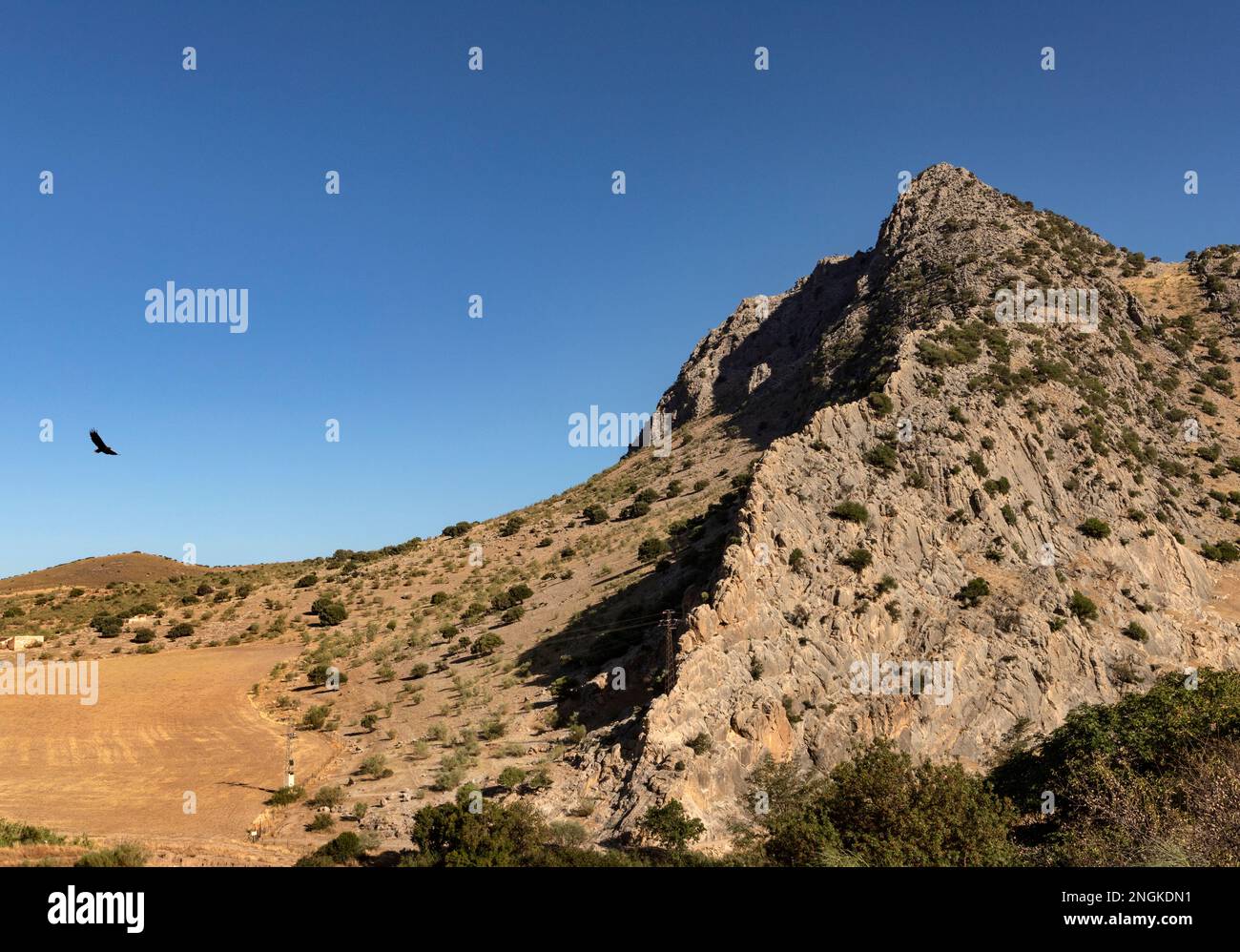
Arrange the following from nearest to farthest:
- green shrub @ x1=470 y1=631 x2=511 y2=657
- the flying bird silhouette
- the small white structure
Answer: the flying bird silhouette → green shrub @ x1=470 y1=631 x2=511 y2=657 → the small white structure

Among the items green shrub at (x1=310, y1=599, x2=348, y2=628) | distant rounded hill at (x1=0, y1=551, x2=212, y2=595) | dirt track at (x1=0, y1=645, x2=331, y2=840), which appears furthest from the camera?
distant rounded hill at (x1=0, y1=551, x2=212, y2=595)

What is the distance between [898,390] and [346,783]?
40713 millimetres

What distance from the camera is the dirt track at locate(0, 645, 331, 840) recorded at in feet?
97.7

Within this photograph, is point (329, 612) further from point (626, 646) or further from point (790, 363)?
point (790, 363)

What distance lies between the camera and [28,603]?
7588 centimetres

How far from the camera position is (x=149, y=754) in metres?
38.3

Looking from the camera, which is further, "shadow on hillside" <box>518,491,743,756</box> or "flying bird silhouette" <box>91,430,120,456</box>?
"shadow on hillside" <box>518,491,743,756</box>

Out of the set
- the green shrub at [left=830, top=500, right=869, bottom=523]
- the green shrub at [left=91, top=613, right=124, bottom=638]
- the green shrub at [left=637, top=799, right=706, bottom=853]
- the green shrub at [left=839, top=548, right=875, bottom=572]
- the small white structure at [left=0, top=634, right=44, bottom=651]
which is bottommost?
the green shrub at [left=637, top=799, right=706, bottom=853]

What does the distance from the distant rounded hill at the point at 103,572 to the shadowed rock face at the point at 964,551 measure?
93.6 metres

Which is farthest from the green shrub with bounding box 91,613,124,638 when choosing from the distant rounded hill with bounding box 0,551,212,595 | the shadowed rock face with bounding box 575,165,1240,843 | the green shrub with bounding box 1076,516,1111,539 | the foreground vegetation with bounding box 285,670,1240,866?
the green shrub with bounding box 1076,516,1111,539

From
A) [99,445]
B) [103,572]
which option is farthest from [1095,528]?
[103,572]

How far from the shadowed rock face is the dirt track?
57.2 feet

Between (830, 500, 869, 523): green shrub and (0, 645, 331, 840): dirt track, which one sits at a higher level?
(830, 500, 869, 523): green shrub

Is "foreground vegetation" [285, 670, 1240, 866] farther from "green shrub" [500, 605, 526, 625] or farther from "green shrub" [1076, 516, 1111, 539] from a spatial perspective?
"green shrub" [500, 605, 526, 625]
